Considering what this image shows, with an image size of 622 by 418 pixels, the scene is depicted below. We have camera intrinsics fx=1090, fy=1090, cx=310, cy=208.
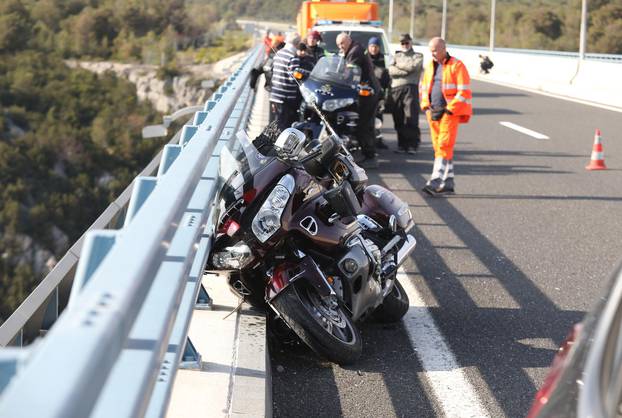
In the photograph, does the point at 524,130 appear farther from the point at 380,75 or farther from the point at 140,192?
the point at 140,192

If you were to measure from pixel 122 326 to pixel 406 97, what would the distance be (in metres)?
14.5

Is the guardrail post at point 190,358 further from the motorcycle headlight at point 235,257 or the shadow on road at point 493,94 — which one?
the shadow on road at point 493,94

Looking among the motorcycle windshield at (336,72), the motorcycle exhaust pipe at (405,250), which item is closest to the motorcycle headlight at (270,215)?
→ the motorcycle exhaust pipe at (405,250)

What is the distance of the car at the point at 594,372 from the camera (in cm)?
249

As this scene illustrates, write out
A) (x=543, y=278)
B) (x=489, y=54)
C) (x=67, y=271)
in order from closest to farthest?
(x=67, y=271)
(x=543, y=278)
(x=489, y=54)

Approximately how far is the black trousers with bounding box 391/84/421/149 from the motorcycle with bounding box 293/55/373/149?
2.31m

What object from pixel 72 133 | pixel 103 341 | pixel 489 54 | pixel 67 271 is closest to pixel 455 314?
pixel 67 271

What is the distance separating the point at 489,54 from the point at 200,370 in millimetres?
37362

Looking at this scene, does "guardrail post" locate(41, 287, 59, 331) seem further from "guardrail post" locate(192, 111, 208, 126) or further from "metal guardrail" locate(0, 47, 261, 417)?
"guardrail post" locate(192, 111, 208, 126)

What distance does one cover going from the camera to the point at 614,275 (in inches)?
113

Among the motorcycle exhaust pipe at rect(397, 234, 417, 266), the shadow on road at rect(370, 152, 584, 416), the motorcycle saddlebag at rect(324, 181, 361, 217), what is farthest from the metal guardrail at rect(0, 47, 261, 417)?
the motorcycle exhaust pipe at rect(397, 234, 417, 266)

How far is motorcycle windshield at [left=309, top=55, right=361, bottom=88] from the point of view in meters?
12.8

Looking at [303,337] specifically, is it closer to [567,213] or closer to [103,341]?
[103,341]

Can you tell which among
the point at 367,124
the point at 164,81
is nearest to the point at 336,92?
the point at 367,124
